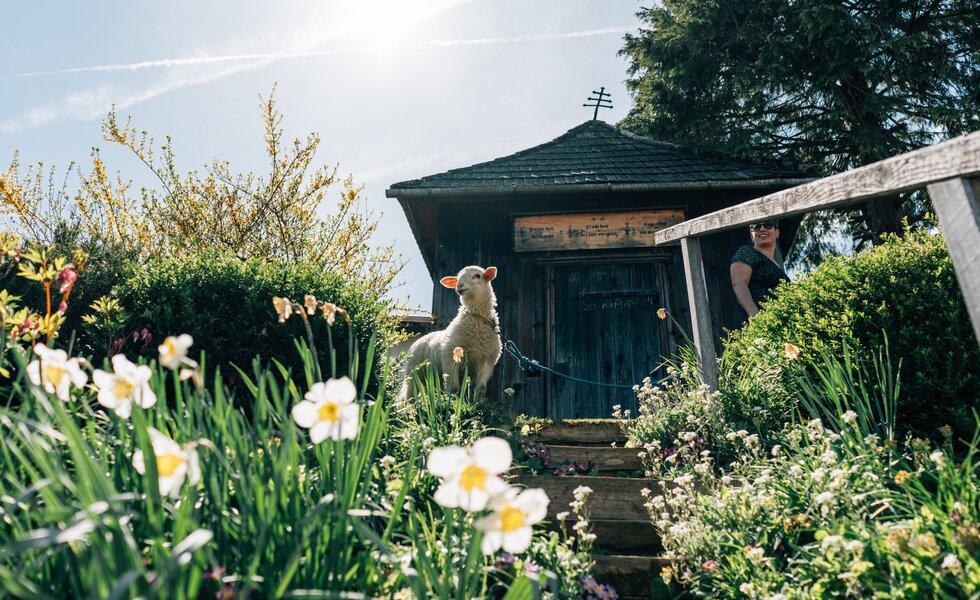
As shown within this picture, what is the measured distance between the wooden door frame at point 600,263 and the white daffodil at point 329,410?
22.3 feet

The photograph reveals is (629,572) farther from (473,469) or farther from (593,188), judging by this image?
(593,188)

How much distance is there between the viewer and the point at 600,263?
877cm

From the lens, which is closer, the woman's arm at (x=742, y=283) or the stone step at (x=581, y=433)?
the stone step at (x=581, y=433)

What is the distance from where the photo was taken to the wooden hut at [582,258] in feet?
27.6

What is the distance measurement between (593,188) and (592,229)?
1.95 ft

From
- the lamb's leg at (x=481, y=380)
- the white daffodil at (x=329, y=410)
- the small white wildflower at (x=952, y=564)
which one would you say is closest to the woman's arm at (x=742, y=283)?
the lamb's leg at (x=481, y=380)

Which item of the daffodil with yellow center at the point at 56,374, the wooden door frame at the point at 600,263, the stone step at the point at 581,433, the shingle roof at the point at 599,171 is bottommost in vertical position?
the daffodil with yellow center at the point at 56,374

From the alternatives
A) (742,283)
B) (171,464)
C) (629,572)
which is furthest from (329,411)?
(742,283)

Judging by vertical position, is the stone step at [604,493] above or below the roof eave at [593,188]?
below

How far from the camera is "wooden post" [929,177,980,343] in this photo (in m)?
2.07

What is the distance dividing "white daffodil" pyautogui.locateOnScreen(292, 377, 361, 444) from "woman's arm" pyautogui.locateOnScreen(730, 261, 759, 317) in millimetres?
4546

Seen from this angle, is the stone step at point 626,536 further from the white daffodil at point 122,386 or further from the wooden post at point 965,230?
the white daffodil at point 122,386

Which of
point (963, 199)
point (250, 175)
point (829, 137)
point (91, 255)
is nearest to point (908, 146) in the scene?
point (829, 137)

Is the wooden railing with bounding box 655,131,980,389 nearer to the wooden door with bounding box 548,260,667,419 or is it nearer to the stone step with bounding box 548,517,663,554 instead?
the stone step with bounding box 548,517,663,554
